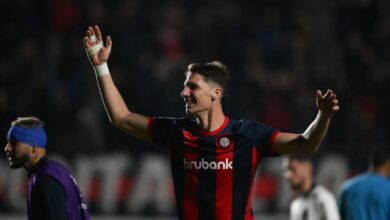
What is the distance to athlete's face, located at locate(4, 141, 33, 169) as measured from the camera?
21.3 feet

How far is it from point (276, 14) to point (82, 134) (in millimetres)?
4158

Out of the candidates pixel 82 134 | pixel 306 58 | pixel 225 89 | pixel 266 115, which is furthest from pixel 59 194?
pixel 306 58

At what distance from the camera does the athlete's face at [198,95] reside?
593cm

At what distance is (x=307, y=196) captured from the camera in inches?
329

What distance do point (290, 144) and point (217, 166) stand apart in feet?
1.63

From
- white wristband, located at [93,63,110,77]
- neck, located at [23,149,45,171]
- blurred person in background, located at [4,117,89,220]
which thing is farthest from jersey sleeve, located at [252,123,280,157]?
neck, located at [23,149,45,171]

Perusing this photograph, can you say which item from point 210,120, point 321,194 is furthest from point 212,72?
point 321,194

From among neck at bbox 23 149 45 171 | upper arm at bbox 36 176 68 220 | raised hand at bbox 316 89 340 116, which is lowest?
upper arm at bbox 36 176 68 220

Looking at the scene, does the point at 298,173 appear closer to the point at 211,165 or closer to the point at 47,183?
the point at 211,165

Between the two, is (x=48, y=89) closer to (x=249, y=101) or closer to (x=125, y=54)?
(x=125, y=54)

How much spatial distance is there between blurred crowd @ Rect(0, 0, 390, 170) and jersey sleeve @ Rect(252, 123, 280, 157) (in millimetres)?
6785

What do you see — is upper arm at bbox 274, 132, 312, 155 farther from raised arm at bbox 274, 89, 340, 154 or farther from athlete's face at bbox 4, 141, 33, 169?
athlete's face at bbox 4, 141, 33, 169

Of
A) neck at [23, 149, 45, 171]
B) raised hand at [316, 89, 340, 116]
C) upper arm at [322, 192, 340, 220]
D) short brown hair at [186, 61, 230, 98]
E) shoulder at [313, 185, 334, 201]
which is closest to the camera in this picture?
raised hand at [316, 89, 340, 116]

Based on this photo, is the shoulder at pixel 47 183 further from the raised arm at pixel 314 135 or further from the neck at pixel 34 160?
the raised arm at pixel 314 135
